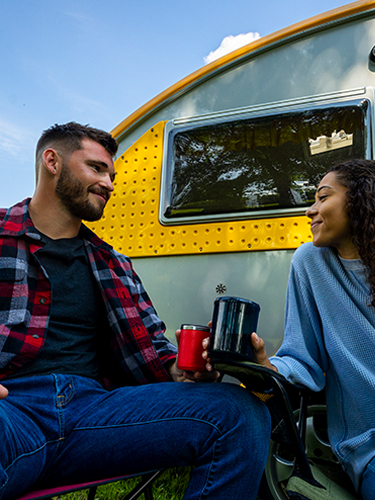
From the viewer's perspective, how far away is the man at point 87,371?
115 centimetres

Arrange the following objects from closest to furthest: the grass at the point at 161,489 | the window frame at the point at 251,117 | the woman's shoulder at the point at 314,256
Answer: the woman's shoulder at the point at 314,256, the grass at the point at 161,489, the window frame at the point at 251,117

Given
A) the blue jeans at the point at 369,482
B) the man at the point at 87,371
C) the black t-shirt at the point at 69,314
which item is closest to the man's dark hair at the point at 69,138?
the man at the point at 87,371

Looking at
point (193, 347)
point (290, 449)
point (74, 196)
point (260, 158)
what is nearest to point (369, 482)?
point (290, 449)

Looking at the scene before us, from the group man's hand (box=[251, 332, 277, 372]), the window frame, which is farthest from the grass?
the window frame

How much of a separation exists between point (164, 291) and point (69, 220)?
2.93 feet

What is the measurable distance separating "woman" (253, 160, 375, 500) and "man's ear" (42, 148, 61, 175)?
1.17 m

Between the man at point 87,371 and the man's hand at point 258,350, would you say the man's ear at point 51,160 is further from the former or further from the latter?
the man's hand at point 258,350

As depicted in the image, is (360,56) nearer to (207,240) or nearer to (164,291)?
(207,240)

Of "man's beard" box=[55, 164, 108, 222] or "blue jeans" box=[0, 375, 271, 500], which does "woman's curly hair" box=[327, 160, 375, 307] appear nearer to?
"blue jeans" box=[0, 375, 271, 500]

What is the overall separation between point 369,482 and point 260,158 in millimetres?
1799

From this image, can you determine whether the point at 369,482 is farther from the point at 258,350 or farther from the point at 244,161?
the point at 244,161

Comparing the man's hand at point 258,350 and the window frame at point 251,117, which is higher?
the window frame at point 251,117

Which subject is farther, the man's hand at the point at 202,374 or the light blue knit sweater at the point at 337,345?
the light blue knit sweater at the point at 337,345

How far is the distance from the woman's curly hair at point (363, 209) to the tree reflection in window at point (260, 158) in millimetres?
631
